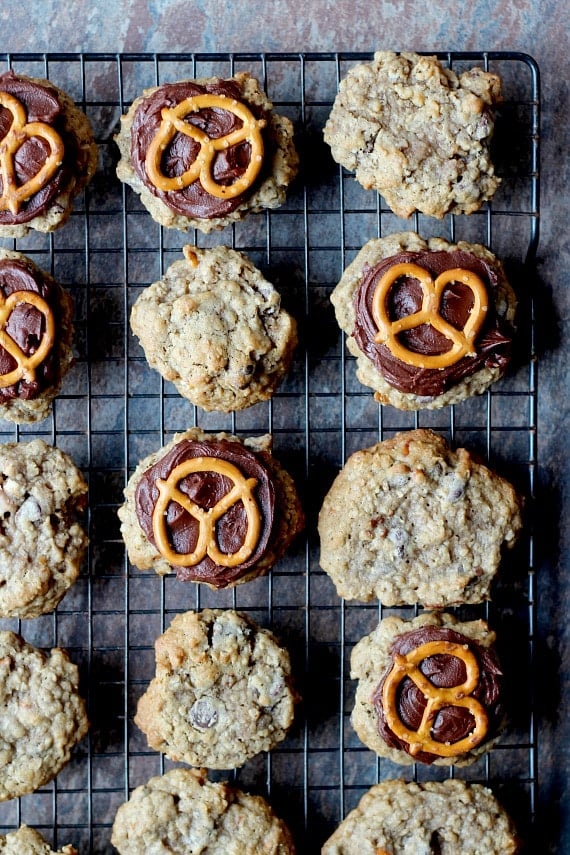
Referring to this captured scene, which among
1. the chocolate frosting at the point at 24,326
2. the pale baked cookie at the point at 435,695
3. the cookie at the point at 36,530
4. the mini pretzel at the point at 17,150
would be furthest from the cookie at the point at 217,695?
the mini pretzel at the point at 17,150

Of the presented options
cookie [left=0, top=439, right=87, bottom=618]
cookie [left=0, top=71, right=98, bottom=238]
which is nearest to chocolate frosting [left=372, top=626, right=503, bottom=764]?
cookie [left=0, top=439, right=87, bottom=618]

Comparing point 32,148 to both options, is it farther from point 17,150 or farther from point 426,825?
point 426,825

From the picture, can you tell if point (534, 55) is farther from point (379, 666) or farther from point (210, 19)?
point (379, 666)

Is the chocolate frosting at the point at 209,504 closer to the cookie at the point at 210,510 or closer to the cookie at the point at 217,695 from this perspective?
the cookie at the point at 210,510

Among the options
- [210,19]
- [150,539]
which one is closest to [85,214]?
[210,19]

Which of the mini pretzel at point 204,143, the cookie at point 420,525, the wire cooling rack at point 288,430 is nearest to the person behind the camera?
the mini pretzel at point 204,143
